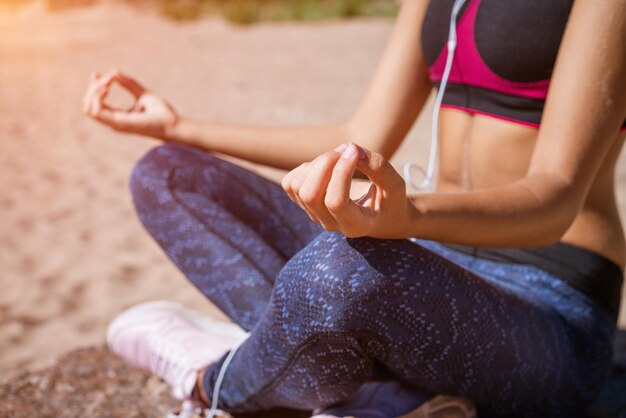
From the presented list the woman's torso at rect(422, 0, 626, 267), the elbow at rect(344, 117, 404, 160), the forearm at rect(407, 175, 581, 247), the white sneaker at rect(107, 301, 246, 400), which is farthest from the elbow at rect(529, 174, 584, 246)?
the white sneaker at rect(107, 301, 246, 400)

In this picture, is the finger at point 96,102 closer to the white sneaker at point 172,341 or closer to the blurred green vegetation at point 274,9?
the white sneaker at point 172,341

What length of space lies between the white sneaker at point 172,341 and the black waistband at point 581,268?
0.71m

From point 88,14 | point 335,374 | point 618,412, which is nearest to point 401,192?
point 335,374

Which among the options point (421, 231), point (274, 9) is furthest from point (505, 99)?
point (274, 9)

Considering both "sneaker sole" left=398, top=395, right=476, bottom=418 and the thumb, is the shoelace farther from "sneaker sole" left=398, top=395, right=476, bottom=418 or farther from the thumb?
the thumb

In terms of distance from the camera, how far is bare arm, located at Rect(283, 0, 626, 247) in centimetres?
97

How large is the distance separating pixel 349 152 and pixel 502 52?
0.63 metres

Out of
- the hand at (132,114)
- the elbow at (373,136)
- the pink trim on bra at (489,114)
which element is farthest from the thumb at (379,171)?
the hand at (132,114)

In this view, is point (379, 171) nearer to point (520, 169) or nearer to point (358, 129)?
point (520, 169)

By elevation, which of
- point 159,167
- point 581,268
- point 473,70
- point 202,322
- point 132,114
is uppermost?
point 473,70

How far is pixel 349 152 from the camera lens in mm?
874

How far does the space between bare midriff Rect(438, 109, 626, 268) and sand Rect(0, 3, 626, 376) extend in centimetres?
112

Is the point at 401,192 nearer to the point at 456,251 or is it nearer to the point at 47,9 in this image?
the point at 456,251

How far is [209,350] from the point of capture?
5.41ft
